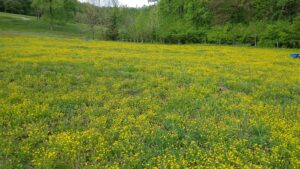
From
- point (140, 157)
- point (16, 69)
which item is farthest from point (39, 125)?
point (16, 69)

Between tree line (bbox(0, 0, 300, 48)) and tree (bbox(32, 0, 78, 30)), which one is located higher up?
tree (bbox(32, 0, 78, 30))

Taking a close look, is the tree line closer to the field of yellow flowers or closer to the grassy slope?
the grassy slope

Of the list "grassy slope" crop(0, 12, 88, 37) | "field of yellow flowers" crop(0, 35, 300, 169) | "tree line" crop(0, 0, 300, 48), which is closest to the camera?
"field of yellow flowers" crop(0, 35, 300, 169)

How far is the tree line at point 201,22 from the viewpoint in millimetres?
42812

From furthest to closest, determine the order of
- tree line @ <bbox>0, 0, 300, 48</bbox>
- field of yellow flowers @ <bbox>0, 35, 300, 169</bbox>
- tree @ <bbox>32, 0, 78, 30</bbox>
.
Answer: tree @ <bbox>32, 0, 78, 30</bbox> → tree line @ <bbox>0, 0, 300, 48</bbox> → field of yellow flowers @ <bbox>0, 35, 300, 169</bbox>

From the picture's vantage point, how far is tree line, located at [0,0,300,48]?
42.8 metres

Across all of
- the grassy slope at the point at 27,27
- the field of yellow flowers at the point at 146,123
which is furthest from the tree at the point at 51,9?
the field of yellow flowers at the point at 146,123

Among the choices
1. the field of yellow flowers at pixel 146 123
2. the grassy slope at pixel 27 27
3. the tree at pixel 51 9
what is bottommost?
the field of yellow flowers at pixel 146 123

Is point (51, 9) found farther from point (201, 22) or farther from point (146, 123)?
point (146, 123)

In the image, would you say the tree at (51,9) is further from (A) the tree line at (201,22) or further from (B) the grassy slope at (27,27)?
(B) the grassy slope at (27,27)

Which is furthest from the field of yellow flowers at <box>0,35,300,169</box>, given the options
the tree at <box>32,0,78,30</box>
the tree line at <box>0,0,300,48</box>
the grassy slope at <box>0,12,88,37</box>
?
the tree at <box>32,0,78,30</box>

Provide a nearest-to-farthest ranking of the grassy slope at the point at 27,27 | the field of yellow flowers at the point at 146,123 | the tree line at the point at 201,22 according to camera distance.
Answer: the field of yellow flowers at the point at 146,123 → the tree line at the point at 201,22 → the grassy slope at the point at 27,27

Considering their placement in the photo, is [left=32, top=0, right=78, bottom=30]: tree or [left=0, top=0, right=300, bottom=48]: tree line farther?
[left=32, top=0, right=78, bottom=30]: tree

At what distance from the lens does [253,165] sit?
186 inches
